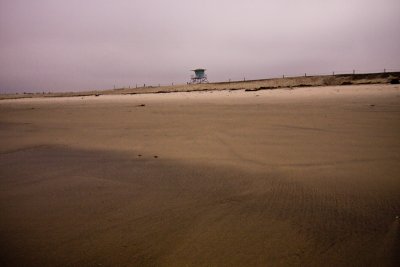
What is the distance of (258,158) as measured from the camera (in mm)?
2680

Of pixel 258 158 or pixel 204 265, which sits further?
pixel 258 158

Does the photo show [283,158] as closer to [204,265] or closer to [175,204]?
[175,204]

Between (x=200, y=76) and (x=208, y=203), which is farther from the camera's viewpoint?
(x=200, y=76)

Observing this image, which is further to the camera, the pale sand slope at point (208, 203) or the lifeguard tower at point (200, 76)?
the lifeguard tower at point (200, 76)

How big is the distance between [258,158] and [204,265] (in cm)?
166

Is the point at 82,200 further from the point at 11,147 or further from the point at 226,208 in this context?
the point at 11,147

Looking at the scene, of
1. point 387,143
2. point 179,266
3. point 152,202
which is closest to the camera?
point 179,266

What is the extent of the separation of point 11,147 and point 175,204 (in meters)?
3.07

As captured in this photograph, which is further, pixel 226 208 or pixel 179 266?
pixel 226 208

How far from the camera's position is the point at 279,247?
1235mm

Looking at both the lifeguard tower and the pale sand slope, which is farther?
the lifeguard tower

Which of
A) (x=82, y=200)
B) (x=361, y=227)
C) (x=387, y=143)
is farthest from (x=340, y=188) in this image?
(x=82, y=200)

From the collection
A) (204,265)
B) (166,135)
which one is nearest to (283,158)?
(204,265)

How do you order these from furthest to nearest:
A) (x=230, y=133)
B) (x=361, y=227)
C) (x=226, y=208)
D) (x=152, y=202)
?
(x=230, y=133)
(x=152, y=202)
(x=226, y=208)
(x=361, y=227)
